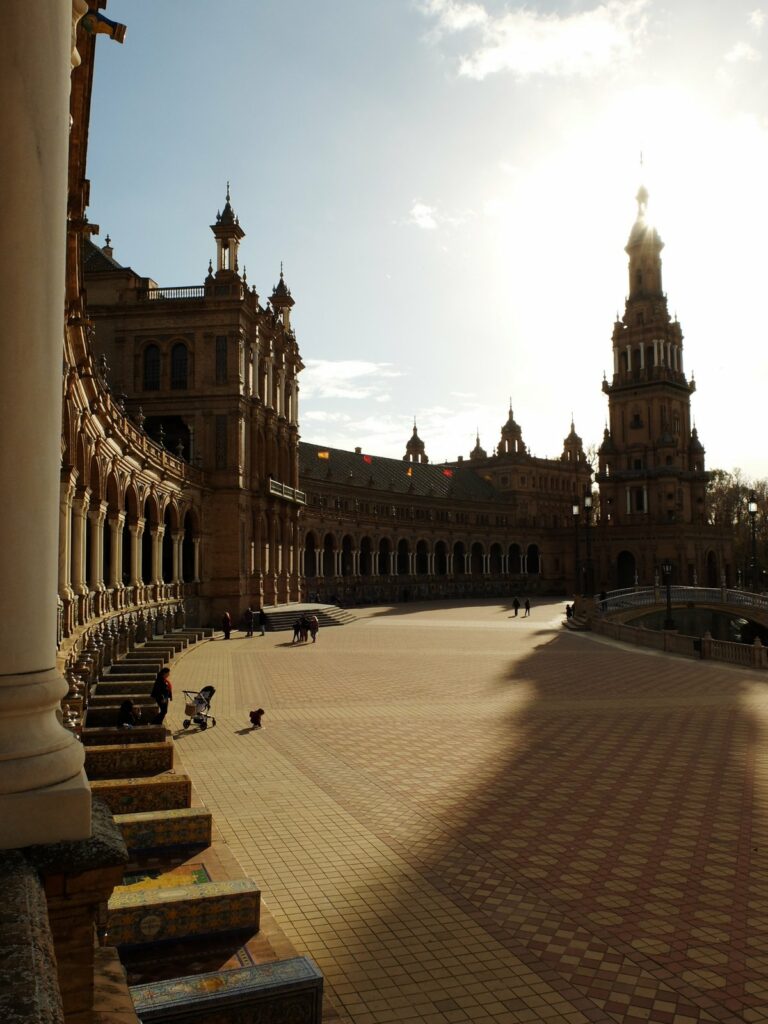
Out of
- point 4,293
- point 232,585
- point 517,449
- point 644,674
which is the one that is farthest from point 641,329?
point 4,293

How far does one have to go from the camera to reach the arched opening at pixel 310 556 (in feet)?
256

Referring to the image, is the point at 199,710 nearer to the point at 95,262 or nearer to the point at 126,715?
the point at 126,715

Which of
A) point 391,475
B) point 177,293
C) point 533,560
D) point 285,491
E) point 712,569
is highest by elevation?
point 177,293

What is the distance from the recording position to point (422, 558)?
96.8m

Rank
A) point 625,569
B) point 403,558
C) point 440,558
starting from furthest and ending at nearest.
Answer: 1. point 625,569
2. point 440,558
3. point 403,558

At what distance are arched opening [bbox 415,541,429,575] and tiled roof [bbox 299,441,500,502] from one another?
5.68m

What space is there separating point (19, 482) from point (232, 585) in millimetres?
45099

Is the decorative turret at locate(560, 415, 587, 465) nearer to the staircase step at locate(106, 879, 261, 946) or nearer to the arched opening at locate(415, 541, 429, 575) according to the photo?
the arched opening at locate(415, 541, 429, 575)

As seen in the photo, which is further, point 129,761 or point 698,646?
point 698,646

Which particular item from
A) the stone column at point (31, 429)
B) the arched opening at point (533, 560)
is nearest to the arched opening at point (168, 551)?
the stone column at point (31, 429)

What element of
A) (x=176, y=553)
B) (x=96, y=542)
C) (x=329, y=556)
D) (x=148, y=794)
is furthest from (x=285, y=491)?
(x=148, y=794)

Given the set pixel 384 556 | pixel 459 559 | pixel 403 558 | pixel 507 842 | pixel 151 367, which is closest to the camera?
pixel 507 842

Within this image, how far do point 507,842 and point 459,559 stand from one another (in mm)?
91405

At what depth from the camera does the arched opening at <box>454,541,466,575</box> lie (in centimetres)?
10093
